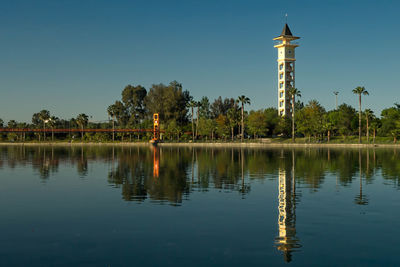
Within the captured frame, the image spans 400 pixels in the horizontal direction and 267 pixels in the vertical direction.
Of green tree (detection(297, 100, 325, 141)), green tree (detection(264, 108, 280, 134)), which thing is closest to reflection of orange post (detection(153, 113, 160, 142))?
green tree (detection(264, 108, 280, 134))

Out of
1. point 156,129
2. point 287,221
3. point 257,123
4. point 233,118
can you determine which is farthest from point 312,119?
point 287,221

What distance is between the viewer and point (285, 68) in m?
178

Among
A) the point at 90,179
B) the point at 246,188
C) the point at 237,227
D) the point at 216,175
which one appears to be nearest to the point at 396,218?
the point at 237,227

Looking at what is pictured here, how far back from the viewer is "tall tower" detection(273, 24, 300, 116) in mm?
177250

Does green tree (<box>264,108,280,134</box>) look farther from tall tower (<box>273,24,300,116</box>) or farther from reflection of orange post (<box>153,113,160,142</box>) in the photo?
reflection of orange post (<box>153,113,160,142</box>)

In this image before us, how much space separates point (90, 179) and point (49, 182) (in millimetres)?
3916

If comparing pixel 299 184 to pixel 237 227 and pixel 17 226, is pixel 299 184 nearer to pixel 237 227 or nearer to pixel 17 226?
pixel 237 227

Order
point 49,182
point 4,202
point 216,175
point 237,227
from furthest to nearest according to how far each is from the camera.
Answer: point 216,175 < point 49,182 < point 4,202 < point 237,227

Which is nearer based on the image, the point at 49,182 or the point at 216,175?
the point at 49,182

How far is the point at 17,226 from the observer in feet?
67.6

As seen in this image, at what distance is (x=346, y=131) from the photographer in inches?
5832

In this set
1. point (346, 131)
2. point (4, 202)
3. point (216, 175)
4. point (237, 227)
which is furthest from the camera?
point (346, 131)

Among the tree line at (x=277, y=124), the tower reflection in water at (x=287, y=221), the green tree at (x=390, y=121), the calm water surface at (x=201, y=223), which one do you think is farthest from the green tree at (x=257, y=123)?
the tower reflection in water at (x=287, y=221)

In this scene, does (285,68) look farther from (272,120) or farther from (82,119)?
(82,119)
